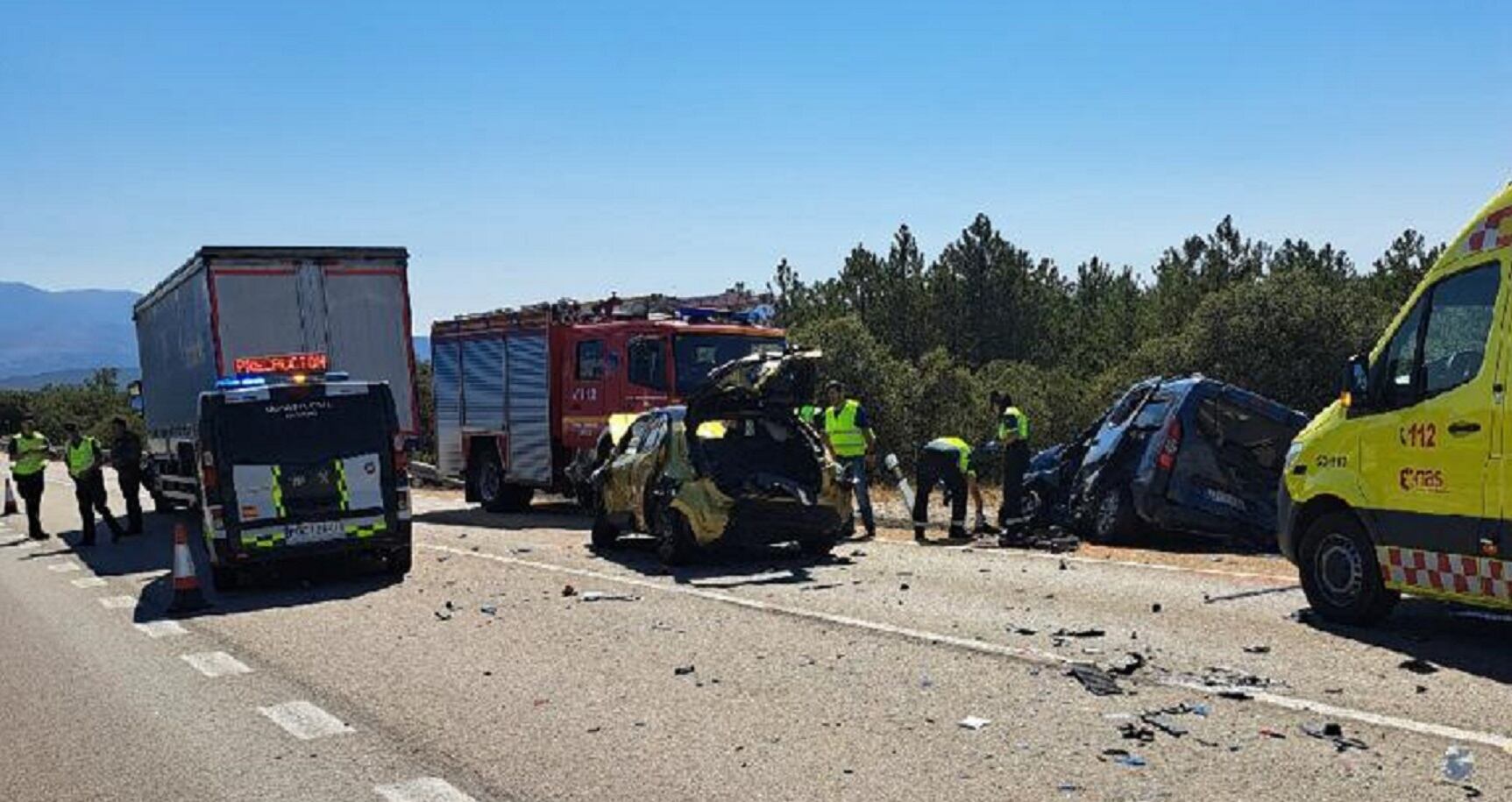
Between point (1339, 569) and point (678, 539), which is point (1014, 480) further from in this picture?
point (1339, 569)

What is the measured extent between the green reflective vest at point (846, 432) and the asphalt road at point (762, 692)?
366cm

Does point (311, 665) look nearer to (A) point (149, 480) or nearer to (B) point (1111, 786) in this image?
(B) point (1111, 786)

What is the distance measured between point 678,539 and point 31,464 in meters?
12.1

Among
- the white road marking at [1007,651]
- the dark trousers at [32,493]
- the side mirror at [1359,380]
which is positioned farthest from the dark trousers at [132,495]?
the side mirror at [1359,380]

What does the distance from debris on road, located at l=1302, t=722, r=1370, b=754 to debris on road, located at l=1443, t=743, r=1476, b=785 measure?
32 centimetres

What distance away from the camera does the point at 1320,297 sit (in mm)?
42312

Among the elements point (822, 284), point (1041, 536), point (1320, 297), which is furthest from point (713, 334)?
point (822, 284)

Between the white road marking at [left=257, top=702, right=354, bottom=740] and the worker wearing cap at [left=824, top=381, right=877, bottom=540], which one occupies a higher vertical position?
the worker wearing cap at [left=824, top=381, right=877, bottom=540]

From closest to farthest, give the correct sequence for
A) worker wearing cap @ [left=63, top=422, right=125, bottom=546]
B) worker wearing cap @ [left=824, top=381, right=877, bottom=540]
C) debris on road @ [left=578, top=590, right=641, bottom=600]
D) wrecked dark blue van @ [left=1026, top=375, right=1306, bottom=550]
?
debris on road @ [left=578, top=590, right=641, bottom=600], wrecked dark blue van @ [left=1026, top=375, right=1306, bottom=550], worker wearing cap @ [left=824, top=381, right=877, bottom=540], worker wearing cap @ [left=63, top=422, right=125, bottom=546]

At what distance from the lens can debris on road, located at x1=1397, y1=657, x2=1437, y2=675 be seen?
6885 mm

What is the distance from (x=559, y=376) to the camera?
1964cm

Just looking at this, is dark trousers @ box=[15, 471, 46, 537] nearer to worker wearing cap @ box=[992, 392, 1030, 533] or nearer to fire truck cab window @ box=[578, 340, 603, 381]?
fire truck cab window @ box=[578, 340, 603, 381]

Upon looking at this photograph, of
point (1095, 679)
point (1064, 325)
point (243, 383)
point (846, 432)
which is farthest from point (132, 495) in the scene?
point (1064, 325)

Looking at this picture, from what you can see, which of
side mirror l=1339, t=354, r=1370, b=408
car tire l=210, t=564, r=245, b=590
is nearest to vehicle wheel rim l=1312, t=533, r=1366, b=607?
side mirror l=1339, t=354, r=1370, b=408
